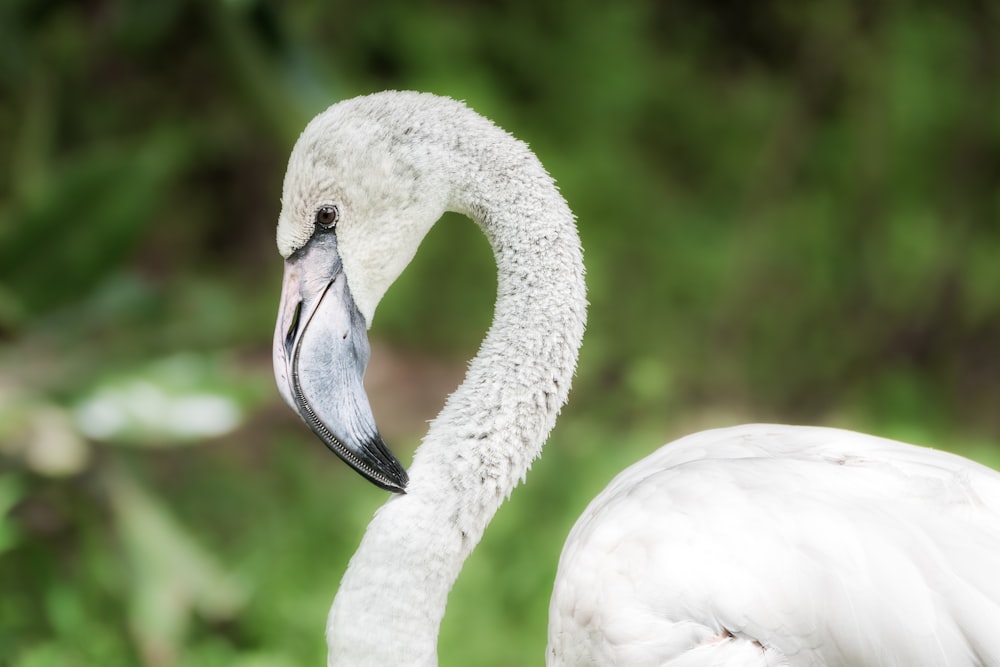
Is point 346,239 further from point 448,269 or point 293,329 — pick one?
point 448,269

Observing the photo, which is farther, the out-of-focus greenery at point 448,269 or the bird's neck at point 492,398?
the out-of-focus greenery at point 448,269

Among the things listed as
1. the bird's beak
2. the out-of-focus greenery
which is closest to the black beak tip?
the bird's beak

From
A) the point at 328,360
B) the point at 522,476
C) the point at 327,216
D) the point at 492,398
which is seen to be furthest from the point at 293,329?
the point at 522,476

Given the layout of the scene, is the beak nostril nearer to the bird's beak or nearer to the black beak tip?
the bird's beak

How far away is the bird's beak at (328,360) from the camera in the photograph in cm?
173

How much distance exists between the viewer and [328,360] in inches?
69.4

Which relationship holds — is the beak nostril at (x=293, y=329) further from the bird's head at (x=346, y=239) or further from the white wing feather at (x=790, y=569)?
the white wing feather at (x=790, y=569)

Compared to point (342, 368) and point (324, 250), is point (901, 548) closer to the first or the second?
point (342, 368)

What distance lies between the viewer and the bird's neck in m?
1.73

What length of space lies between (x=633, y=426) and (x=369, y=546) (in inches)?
101

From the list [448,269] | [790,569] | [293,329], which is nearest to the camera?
[790,569]

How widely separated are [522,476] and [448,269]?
144 inches

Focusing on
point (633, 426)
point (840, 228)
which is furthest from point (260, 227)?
point (840, 228)

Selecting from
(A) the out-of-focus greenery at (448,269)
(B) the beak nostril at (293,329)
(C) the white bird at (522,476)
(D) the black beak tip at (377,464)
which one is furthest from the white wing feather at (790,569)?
(A) the out-of-focus greenery at (448,269)
